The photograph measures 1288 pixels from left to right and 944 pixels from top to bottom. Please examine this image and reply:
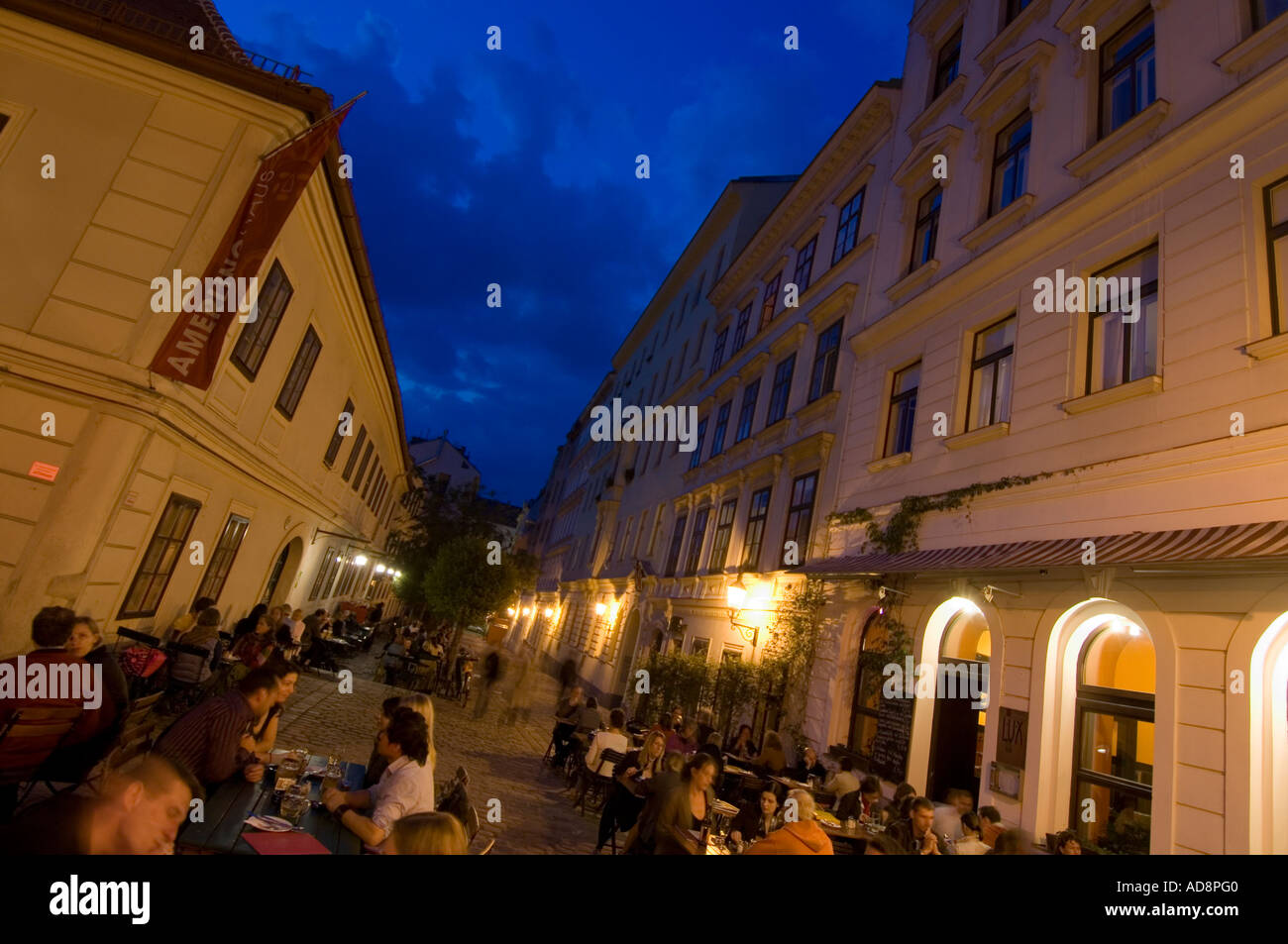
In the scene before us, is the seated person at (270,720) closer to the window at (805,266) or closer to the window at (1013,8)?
the window at (1013,8)

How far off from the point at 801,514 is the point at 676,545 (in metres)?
7.78

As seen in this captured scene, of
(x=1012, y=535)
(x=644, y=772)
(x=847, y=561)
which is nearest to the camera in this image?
(x=644, y=772)

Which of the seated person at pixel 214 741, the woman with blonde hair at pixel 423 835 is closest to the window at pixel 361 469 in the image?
the seated person at pixel 214 741

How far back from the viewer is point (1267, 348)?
6203mm

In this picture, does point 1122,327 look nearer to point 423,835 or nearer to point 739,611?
point 739,611

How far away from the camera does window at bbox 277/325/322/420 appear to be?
13.0 m

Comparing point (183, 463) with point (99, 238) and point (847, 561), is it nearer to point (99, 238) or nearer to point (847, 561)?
point (99, 238)

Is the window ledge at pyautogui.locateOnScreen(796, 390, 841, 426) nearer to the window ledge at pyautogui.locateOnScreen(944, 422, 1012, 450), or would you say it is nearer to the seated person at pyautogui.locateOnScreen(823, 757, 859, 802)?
the window ledge at pyautogui.locateOnScreen(944, 422, 1012, 450)

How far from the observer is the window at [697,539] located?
19094 millimetres

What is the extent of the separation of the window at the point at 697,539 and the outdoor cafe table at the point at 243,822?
14848 mm

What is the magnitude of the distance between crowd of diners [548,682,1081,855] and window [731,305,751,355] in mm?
13669

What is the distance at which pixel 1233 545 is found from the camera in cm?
540

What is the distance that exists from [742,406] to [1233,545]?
575 inches

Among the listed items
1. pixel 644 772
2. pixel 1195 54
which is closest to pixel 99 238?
pixel 644 772
